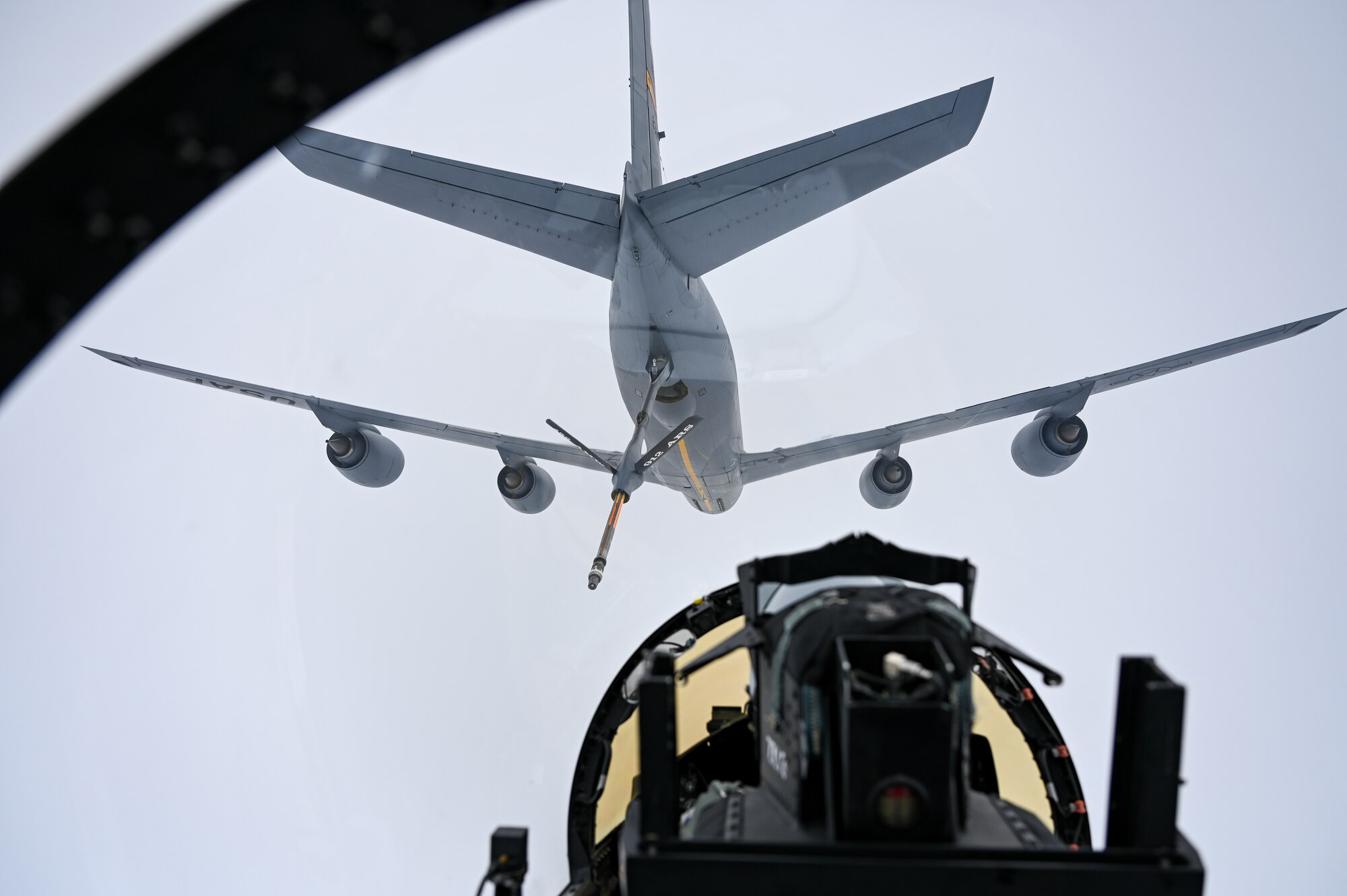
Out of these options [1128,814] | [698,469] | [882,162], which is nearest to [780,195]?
[882,162]

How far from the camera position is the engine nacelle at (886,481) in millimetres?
11211

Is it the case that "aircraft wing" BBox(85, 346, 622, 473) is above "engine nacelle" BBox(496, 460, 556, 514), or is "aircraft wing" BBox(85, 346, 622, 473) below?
above

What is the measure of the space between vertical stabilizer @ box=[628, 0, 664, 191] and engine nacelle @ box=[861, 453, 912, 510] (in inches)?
214

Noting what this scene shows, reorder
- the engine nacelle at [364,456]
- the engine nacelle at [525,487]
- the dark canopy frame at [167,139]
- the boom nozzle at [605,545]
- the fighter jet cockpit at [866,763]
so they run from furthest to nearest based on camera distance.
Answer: the engine nacelle at [525,487]
the engine nacelle at [364,456]
the boom nozzle at [605,545]
the fighter jet cockpit at [866,763]
the dark canopy frame at [167,139]

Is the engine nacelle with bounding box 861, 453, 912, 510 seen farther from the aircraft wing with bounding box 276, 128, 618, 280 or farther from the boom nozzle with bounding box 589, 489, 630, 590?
the aircraft wing with bounding box 276, 128, 618, 280

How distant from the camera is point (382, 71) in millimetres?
1786

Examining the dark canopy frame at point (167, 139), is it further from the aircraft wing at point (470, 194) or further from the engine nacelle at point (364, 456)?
the engine nacelle at point (364, 456)

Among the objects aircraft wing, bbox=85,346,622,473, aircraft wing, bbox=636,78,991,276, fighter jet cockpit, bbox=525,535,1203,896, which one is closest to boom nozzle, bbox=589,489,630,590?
fighter jet cockpit, bbox=525,535,1203,896

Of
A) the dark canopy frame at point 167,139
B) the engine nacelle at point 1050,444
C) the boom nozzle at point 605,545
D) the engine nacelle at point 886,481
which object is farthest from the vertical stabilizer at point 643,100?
the dark canopy frame at point 167,139

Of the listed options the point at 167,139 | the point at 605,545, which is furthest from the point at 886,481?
the point at 167,139

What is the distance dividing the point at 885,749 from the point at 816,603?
0.56 m

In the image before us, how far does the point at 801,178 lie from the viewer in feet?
25.4

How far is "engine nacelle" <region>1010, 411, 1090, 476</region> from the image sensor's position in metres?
9.41

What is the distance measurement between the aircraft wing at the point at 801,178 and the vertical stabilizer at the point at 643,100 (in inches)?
44.1
